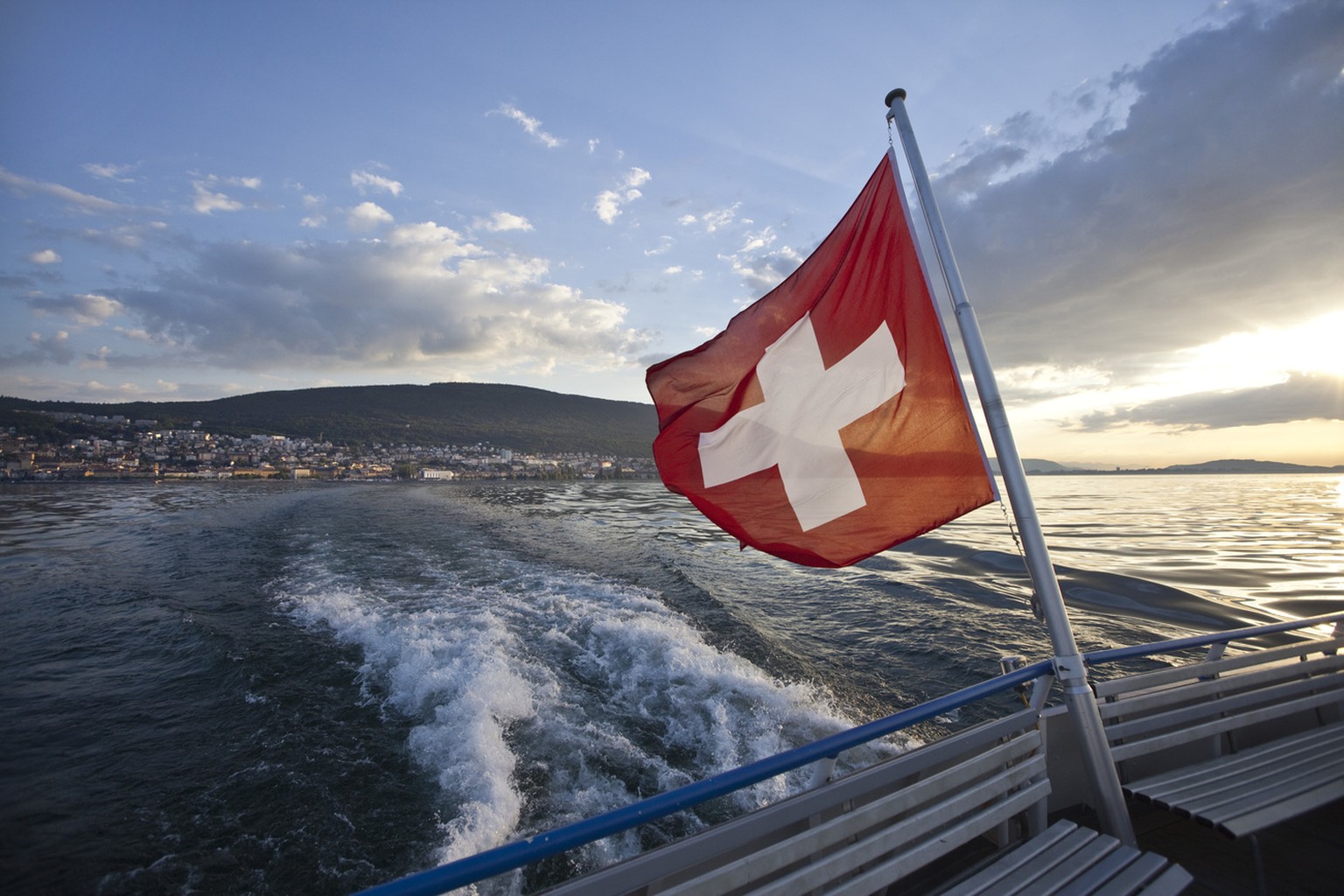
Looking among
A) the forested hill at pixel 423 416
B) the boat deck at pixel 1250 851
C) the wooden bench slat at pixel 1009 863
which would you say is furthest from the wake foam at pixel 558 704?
the forested hill at pixel 423 416

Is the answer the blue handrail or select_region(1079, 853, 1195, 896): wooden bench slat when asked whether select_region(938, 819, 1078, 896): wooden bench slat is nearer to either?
select_region(1079, 853, 1195, 896): wooden bench slat

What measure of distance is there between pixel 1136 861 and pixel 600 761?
3.79 metres

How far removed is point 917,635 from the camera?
26.8ft

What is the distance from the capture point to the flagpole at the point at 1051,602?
2.30 meters

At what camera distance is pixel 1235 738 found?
130 inches

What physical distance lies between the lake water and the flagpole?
9.18ft

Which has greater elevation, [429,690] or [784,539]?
[784,539]

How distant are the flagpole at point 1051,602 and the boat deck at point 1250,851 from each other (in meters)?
0.64

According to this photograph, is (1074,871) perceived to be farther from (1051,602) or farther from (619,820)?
(619,820)

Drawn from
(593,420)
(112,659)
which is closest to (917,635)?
(112,659)

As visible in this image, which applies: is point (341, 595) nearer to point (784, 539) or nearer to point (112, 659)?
point (112, 659)

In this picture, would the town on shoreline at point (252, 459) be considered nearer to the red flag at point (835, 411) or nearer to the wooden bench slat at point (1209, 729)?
the red flag at point (835, 411)

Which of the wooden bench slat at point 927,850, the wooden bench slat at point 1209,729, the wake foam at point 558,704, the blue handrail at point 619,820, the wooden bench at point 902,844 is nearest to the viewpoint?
the blue handrail at point 619,820

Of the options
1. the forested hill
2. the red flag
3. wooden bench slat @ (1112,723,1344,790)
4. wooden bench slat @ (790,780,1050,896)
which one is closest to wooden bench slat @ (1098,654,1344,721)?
wooden bench slat @ (1112,723,1344,790)
